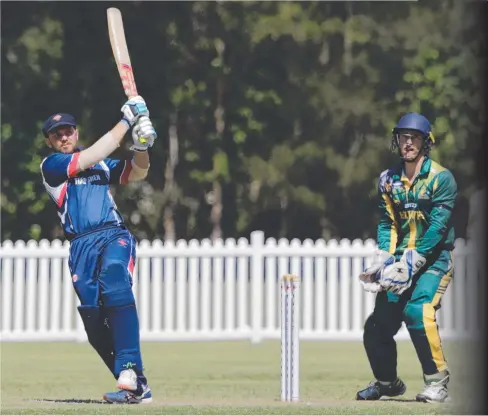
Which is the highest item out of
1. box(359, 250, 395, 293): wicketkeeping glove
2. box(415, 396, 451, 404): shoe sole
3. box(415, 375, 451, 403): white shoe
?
box(359, 250, 395, 293): wicketkeeping glove

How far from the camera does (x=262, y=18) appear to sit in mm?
30766

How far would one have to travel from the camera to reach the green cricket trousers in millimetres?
10523

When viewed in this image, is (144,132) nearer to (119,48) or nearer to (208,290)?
(119,48)

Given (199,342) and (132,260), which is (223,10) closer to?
(199,342)

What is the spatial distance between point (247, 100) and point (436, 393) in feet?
66.8

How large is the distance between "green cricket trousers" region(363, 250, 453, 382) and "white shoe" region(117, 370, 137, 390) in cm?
173

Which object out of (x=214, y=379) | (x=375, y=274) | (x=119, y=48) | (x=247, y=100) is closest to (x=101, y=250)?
(x=119, y=48)

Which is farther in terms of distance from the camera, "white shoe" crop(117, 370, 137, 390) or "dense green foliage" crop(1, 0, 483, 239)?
"dense green foliage" crop(1, 0, 483, 239)

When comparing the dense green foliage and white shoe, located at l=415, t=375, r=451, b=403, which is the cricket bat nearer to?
white shoe, located at l=415, t=375, r=451, b=403

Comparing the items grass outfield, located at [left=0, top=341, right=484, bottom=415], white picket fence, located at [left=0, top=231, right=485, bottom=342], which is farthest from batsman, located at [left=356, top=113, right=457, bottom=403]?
white picket fence, located at [left=0, top=231, right=485, bottom=342]

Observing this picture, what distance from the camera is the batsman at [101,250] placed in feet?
33.7

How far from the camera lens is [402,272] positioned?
10406 millimetres

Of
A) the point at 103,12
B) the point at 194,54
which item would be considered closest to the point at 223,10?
the point at 194,54

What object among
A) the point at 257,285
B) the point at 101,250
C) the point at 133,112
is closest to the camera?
the point at 133,112
